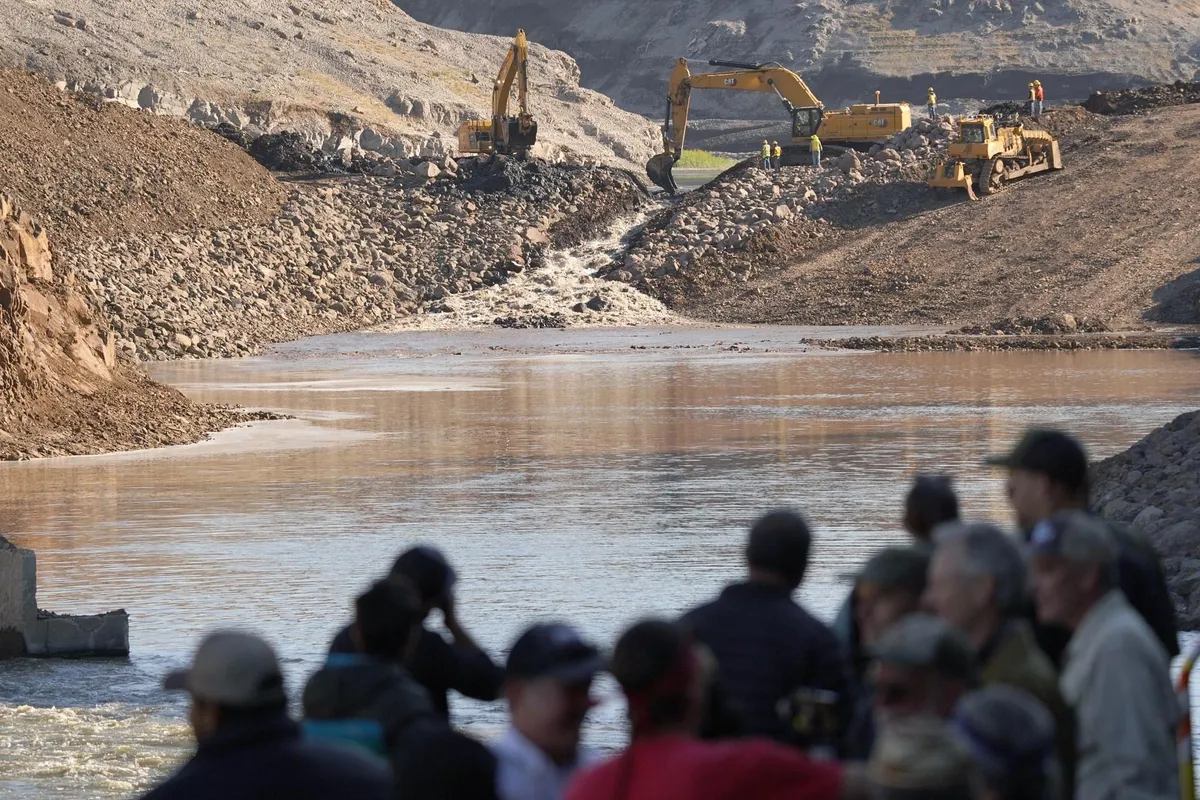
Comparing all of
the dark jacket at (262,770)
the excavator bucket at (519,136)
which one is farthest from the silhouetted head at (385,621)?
the excavator bucket at (519,136)

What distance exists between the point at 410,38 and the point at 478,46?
6.21m

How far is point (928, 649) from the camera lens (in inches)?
144

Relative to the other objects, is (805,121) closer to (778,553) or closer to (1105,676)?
(778,553)

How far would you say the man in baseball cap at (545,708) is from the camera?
13.5ft

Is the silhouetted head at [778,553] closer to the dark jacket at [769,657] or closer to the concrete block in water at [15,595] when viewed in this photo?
the dark jacket at [769,657]

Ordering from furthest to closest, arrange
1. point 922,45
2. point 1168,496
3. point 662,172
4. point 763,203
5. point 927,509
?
point 922,45
point 662,172
point 763,203
point 1168,496
point 927,509

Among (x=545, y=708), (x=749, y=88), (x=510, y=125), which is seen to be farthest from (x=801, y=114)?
(x=545, y=708)

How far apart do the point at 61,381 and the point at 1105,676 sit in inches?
907

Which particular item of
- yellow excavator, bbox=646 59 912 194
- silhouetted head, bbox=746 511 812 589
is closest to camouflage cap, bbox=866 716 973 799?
silhouetted head, bbox=746 511 812 589

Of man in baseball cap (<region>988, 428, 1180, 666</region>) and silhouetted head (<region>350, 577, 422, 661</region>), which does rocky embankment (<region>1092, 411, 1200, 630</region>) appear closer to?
man in baseball cap (<region>988, 428, 1180, 666</region>)

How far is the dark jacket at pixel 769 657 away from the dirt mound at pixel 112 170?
4463 centimetres

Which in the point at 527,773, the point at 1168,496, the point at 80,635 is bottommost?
the point at 80,635

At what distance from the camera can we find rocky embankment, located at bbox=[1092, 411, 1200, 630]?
13000 millimetres

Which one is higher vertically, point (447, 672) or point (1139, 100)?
point (1139, 100)
